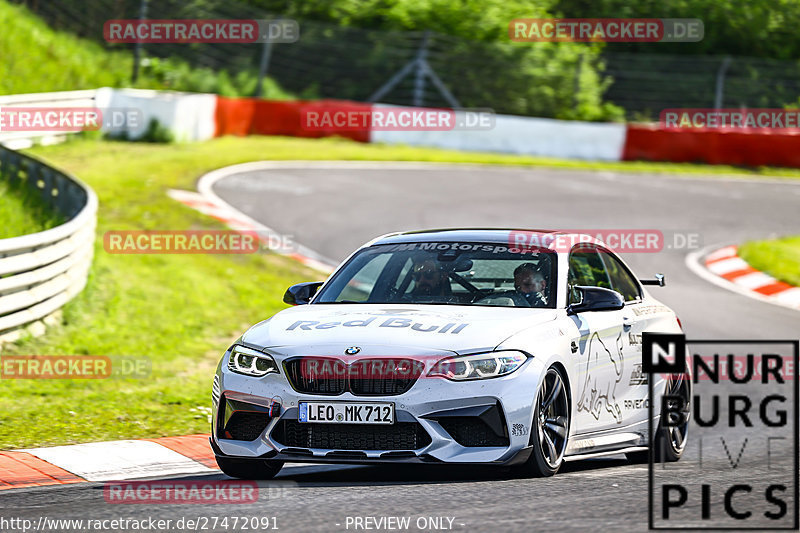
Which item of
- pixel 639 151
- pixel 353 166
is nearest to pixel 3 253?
pixel 353 166

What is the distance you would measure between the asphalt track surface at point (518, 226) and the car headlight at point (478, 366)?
1.70 ft

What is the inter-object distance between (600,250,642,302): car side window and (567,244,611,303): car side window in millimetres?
94

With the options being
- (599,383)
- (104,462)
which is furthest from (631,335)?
(104,462)

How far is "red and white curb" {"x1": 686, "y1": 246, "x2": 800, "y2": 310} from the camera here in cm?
1653

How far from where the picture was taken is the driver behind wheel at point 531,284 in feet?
25.0

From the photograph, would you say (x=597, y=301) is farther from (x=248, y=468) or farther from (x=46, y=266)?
(x=46, y=266)

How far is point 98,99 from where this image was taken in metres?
25.8

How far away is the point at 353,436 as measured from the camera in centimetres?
664

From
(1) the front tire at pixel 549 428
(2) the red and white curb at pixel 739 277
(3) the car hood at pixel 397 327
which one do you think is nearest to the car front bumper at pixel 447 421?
(1) the front tire at pixel 549 428

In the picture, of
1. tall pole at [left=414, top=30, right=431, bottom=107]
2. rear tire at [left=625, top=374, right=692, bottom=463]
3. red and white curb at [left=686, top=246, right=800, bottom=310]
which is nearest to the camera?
rear tire at [left=625, top=374, right=692, bottom=463]

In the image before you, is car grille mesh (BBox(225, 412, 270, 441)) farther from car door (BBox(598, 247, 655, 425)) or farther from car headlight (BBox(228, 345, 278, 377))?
car door (BBox(598, 247, 655, 425))

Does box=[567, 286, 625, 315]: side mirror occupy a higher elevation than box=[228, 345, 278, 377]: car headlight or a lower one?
higher

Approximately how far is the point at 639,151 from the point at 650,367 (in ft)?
75.7

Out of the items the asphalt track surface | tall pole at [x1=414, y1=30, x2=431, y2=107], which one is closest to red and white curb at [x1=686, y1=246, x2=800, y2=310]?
the asphalt track surface
